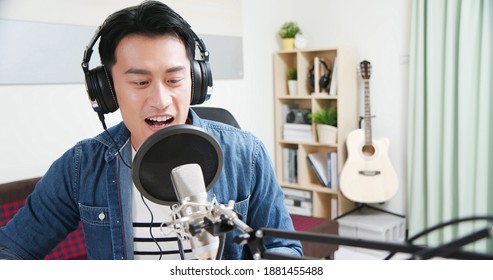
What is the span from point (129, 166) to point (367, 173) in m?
2.25

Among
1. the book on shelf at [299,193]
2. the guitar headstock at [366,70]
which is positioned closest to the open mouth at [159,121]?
the guitar headstock at [366,70]

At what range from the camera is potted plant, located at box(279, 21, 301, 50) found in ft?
11.3

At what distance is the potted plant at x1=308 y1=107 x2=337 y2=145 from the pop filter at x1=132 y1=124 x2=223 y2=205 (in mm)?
2684

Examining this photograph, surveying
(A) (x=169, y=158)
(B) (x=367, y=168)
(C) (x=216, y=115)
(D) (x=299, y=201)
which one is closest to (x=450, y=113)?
(B) (x=367, y=168)

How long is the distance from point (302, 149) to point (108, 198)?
2.52 m

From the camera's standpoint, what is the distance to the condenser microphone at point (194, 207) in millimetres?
489

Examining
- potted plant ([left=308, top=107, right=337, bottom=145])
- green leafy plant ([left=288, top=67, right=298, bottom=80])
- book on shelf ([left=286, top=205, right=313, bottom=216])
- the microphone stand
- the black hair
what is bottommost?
book on shelf ([left=286, top=205, right=313, bottom=216])

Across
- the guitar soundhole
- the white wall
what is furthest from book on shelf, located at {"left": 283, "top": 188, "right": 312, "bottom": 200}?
the guitar soundhole

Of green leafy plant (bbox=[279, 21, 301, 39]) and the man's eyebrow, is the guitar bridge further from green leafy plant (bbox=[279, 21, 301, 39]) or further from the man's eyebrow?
the man's eyebrow

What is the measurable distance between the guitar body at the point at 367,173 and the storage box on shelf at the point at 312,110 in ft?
0.45

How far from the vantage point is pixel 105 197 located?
105cm

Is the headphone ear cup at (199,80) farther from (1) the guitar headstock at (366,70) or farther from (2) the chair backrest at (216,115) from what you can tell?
(1) the guitar headstock at (366,70)

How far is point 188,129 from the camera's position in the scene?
0.54 m
